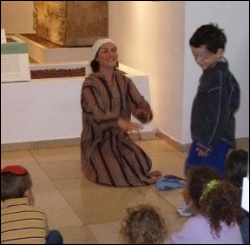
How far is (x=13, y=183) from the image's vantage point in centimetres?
147

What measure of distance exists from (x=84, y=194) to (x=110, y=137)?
31 cm

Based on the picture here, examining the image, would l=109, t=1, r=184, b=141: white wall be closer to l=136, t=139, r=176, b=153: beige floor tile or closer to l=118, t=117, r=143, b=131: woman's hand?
l=118, t=117, r=143, b=131: woman's hand

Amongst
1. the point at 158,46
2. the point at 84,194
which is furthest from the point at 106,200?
the point at 158,46

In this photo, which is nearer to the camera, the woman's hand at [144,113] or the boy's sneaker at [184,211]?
the boy's sneaker at [184,211]

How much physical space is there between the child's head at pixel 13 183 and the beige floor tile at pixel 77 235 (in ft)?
0.58

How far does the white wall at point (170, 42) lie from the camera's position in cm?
156

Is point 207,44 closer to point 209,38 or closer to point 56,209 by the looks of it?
point 209,38

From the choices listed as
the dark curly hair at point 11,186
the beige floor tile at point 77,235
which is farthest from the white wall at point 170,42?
the beige floor tile at point 77,235

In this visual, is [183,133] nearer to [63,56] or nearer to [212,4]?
[63,56]

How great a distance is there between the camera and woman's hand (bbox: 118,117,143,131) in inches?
89.1

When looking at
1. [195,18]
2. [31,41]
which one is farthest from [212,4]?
[31,41]

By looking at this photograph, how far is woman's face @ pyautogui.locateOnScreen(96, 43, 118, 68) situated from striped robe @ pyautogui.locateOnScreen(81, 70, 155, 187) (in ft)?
0.20

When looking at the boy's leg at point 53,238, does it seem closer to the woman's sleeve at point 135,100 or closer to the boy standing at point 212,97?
the boy standing at point 212,97

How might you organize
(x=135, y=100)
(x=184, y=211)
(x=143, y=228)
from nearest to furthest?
(x=143, y=228) → (x=184, y=211) → (x=135, y=100)
